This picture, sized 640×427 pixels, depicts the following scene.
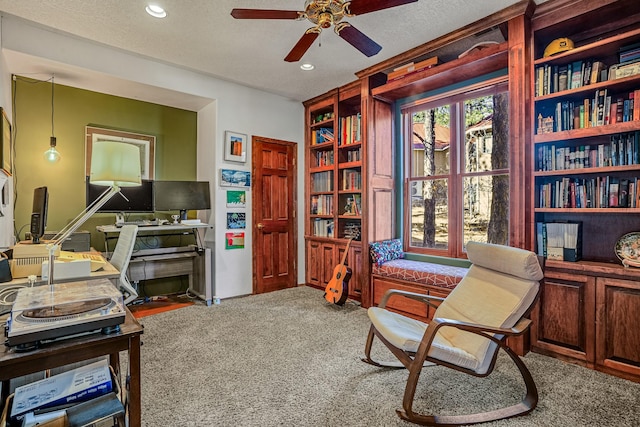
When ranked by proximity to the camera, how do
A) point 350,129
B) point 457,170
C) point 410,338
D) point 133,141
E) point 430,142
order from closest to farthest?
point 410,338 < point 457,170 < point 430,142 < point 133,141 < point 350,129

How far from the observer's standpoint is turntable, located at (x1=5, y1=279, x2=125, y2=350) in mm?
1058

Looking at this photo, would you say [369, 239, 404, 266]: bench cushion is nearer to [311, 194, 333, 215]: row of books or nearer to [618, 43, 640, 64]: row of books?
[311, 194, 333, 215]: row of books

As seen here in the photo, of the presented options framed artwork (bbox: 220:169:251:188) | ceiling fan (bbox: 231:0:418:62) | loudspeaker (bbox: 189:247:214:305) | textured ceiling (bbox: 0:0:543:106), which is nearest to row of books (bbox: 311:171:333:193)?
framed artwork (bbox: 220:169:251:188)

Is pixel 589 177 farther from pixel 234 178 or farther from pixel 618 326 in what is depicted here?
pixel 234 178

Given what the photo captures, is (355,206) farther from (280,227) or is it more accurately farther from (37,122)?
(37,122)

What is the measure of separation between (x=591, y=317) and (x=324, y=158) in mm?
3515

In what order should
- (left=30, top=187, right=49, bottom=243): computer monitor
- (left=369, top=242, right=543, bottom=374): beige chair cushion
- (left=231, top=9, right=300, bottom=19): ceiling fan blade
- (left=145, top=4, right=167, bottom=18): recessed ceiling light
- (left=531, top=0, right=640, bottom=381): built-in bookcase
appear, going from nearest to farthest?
(left=369, top=242, right=543, bottom=374): beige chair cushion
(left=231, top=9, right=300, bottom=19): ceiling fan blade
(left=531, top=0, right=640, bottom=381): built-in bookcase
(left=30, top=187, right=49, bottom=243): computer monitor
(left=145, top=4, right=167, bottom=18): recessed ceiling light

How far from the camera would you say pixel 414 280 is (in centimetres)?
330

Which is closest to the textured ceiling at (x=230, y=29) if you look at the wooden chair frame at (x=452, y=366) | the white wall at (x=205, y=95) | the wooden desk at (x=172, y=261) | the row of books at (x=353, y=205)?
the white wall at (x=205, y=95)

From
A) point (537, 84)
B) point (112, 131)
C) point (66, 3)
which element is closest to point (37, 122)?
point (112, 131)

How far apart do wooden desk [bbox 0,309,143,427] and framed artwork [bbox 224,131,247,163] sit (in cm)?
314

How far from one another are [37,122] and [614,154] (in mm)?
5356

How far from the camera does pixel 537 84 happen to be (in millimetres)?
2641

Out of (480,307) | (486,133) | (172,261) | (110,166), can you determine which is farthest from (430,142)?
(172,261)
